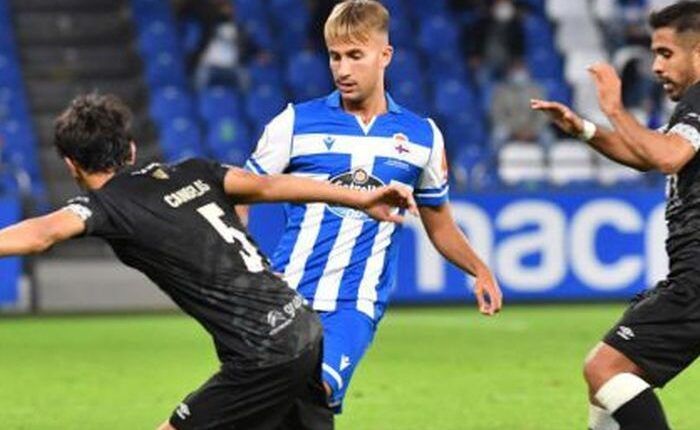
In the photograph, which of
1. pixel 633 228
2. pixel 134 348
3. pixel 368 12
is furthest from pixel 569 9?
pixel 368 12

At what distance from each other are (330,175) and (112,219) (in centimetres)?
137

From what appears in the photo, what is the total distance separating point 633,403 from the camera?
256 inches

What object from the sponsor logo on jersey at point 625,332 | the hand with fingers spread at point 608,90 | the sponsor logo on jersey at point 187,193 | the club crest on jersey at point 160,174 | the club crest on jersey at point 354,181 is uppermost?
the hand with fingers spread at point 608,90

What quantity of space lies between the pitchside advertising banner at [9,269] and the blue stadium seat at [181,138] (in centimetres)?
336

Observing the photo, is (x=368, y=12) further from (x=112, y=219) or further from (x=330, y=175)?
(x=112, y=219)

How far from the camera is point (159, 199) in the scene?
556cm

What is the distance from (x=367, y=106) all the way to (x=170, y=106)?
44.7 ft

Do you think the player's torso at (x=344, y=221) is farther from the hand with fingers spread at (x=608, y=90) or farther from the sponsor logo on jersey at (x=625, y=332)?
the hand with fingers spread at (x=608, y=90)

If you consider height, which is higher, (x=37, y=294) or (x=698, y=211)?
(x=698, y=211)

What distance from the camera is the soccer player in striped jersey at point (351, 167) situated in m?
6.55

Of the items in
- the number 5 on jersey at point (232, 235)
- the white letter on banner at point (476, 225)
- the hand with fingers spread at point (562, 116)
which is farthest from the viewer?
the white letter on banner at point (476, 225)

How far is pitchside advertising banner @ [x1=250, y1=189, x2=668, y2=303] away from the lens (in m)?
16.5

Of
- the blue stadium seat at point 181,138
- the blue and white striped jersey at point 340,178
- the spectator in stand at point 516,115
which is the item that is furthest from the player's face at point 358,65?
the blue stadium seat at point 181,138

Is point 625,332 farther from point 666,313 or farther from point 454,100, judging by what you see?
point 454,100
